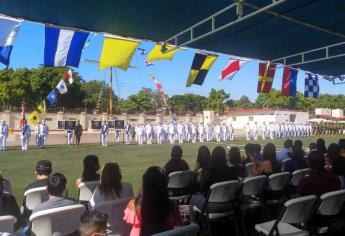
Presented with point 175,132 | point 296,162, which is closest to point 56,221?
point 296,162

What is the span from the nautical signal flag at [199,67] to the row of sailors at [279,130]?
1008 inches

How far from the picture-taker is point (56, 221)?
3049 millimetres

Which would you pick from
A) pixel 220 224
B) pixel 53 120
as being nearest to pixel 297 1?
pixel 220 224

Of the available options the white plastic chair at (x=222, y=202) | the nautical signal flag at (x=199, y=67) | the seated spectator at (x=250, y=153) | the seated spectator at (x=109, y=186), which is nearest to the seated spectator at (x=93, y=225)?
the seated spectator at (x=109, y=186)

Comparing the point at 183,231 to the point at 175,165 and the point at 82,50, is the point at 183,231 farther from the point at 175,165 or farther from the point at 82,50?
the point at 82,50

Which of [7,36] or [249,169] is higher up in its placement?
[7,36]

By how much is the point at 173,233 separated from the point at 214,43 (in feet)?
21.0

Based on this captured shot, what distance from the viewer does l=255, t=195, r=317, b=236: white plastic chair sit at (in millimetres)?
3547

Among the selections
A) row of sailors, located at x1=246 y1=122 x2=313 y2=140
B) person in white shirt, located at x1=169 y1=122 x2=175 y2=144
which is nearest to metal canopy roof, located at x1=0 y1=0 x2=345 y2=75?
person in white shirt, located at x1=169 y1=122 x2=175 y2=144

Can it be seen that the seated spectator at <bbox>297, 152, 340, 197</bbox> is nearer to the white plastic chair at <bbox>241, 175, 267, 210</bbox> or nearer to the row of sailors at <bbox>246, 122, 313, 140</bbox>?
the white plastic chair at <bbox>241, 175, 267, 210</bbox>

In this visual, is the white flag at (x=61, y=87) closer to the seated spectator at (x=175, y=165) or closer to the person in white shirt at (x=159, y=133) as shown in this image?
the person in white shirt at (x=159, y=133)

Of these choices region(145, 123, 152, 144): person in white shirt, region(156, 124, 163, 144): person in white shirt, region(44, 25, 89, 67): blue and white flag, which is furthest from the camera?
region(156, 124, 163, 144): person in white shirt

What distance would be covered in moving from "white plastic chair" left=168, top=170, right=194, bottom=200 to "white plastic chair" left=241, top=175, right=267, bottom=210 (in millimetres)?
860

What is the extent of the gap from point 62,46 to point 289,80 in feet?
24.6
